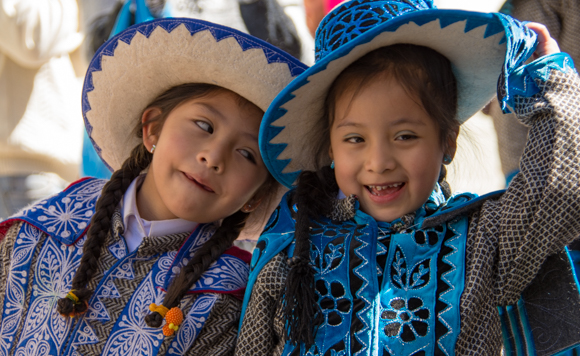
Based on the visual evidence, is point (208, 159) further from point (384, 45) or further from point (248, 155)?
point (384, 45)

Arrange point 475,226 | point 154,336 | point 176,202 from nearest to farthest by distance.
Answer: point 475,226 → point 154,336 → point 176,202

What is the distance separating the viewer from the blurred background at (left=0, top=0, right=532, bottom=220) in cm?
308

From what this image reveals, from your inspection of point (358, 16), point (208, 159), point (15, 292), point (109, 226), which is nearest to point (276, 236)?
point (208, 159)

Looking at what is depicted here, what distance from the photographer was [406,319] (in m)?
1.57

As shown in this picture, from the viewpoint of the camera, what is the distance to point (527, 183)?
1559 millimetres

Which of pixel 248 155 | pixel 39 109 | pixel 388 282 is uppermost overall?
pixel 248 155

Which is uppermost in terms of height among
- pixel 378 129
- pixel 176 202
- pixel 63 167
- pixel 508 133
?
pixel 378 129

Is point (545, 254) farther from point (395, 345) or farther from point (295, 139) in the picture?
point (295, 139)

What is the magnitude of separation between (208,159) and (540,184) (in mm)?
1005

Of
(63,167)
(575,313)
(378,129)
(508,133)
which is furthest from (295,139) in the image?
(63,167)

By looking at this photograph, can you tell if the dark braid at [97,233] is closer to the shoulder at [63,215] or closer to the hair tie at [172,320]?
the shoulder at [63,215]

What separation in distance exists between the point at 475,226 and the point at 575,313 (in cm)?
34

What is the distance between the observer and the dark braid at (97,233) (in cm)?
180

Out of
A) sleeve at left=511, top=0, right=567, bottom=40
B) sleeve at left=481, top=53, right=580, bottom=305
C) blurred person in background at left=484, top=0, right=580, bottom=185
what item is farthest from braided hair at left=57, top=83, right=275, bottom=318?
sleeve at left=511, top=0, right=567, bottom=40
